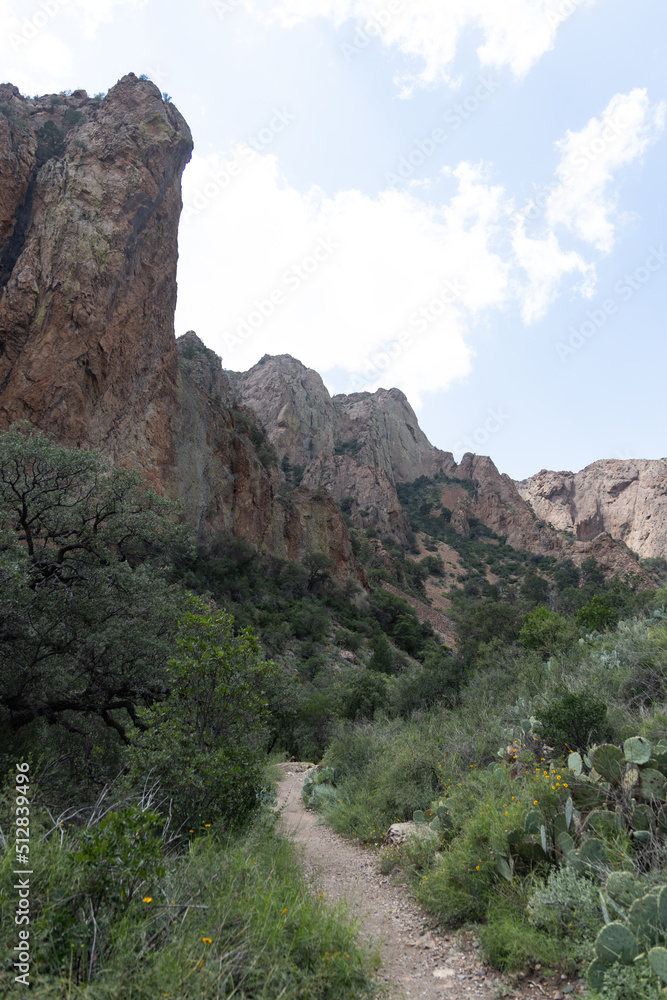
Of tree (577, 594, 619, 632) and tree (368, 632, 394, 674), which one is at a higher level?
tree (577, 594, 619, 632)

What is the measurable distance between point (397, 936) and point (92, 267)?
28.0 metres

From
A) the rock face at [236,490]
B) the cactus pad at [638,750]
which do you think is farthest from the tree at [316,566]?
the cactus pad at [638,750]

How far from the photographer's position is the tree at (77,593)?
241 inches

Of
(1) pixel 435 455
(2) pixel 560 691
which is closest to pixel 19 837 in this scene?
(2) pixel 560 691

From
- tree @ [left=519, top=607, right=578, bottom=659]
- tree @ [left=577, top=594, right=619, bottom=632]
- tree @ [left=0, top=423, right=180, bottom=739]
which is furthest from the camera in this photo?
tree @ [left=577, top=594, right=619, bottom=632]

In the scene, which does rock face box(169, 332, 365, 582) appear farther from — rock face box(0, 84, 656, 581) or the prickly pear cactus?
the prickly pear cactus

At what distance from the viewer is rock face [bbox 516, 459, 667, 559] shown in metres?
77.9

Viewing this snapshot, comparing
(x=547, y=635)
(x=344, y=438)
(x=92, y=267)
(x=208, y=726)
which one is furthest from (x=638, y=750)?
(x=344, y=438)

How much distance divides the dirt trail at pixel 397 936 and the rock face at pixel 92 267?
20.9 meters

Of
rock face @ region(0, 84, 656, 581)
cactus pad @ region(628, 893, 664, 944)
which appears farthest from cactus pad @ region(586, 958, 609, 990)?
rock face @ region(0, 84, 656, 581)

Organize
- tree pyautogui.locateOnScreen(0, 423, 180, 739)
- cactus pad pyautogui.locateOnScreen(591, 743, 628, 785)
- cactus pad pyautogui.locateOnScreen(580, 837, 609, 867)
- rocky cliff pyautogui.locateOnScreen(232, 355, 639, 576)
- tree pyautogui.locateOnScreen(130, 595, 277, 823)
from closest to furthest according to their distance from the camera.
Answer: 1. cactus pad pyautogui.locateOnScreen(580, 837, 609, 867)
2. cactus pad pyautogui.locateOnScreen(591, 743, 628, 785)
3. tree pyautogui.locateOnScreen(130, 595, 277, 823)
4. tree pyautogui.locateOnScreen(0, 423, 180, 739)
5. rocky cliff pyautogui.locateOnScreen(232, 355, 639, 576)

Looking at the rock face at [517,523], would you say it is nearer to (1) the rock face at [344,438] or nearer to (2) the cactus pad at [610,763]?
(1) the rock face at [344,438]

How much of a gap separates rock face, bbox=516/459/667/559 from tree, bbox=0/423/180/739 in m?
83.7

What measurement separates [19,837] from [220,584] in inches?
988
